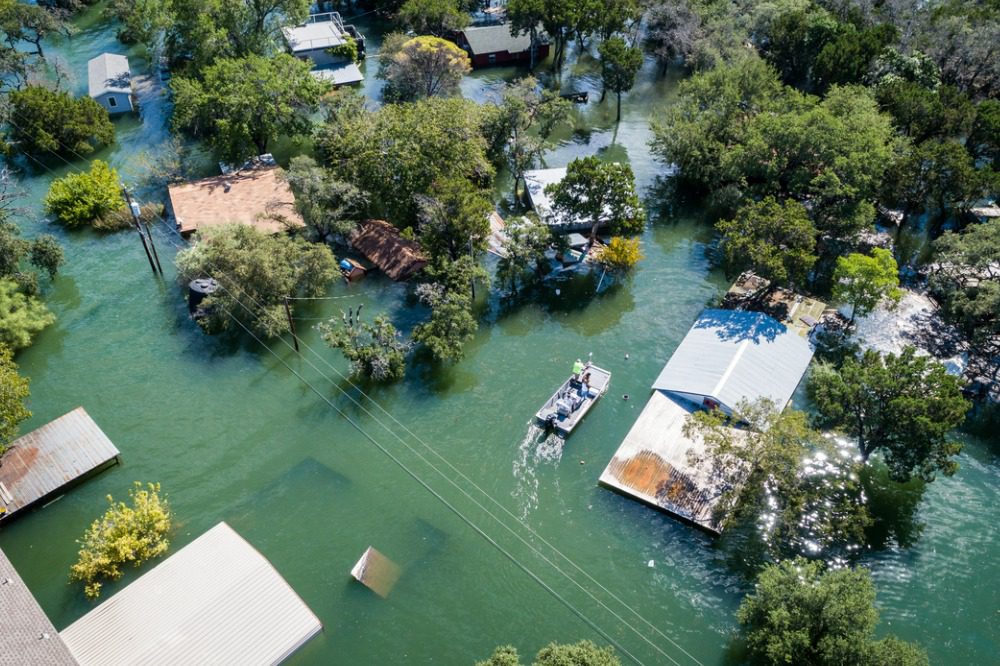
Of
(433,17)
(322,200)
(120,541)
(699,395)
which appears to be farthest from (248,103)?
(699,395)

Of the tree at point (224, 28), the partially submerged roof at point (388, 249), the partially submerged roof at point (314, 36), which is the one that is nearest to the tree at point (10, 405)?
the partially submerged roof at point (388, 249)

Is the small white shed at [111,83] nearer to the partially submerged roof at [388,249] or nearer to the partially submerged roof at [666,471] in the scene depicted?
the partially submerged roof at [388,249]

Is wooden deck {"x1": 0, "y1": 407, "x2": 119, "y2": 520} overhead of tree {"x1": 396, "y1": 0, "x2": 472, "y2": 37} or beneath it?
beneath

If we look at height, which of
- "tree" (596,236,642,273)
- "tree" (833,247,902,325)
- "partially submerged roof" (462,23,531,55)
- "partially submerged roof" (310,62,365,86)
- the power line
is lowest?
the power line

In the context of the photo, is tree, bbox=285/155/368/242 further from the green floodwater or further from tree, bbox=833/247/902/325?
tree, bbox=833/247/902/325

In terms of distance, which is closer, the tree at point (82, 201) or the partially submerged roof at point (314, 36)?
the tree at point (82, 201)

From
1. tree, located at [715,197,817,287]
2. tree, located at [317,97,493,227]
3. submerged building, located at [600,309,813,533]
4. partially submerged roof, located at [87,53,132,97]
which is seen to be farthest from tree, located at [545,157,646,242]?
partially submerged roof, located at [87,53,132,97]
